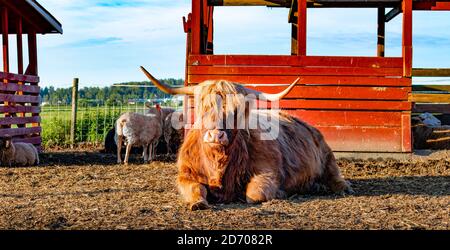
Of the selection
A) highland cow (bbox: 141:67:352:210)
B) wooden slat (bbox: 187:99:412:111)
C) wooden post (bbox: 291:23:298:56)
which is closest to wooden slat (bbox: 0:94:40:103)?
wooden slat (bbox: 187:99:412:111)

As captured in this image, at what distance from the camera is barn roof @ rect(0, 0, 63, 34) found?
15.1m

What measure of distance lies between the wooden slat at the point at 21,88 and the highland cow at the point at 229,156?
25.8 ft

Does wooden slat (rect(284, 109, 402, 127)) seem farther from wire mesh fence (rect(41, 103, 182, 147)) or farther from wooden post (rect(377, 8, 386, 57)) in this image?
wire mesh fence (rect(41, 103, 182, 147))

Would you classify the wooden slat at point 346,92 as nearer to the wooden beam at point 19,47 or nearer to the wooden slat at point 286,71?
the wooden slat at point 286,71

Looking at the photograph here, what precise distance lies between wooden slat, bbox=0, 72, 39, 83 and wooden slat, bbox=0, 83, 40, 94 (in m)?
0.13

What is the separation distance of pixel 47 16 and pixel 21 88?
2.38 m

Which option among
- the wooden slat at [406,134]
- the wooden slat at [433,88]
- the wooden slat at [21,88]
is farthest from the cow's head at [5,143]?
the wooden slat at [433,88]

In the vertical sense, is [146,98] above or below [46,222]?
above

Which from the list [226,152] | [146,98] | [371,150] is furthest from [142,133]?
[146,98]

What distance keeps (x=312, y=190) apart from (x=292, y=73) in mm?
4870

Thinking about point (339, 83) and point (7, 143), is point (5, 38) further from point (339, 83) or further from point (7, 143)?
point (339, 83)

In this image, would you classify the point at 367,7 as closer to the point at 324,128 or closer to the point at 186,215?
the point at 324,128
